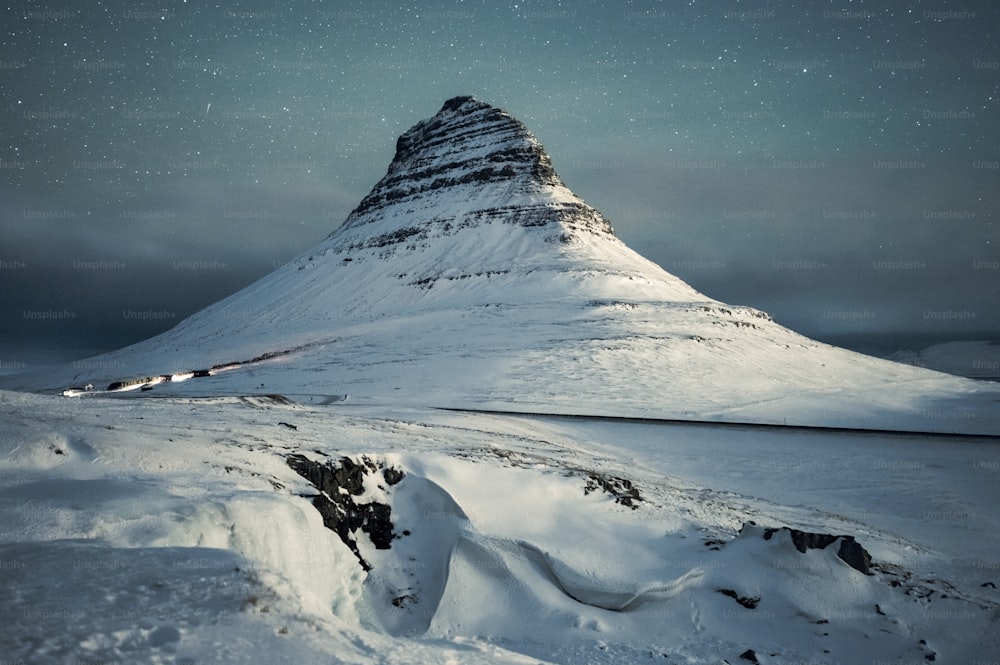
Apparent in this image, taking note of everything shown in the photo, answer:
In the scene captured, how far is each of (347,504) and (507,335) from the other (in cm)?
3843

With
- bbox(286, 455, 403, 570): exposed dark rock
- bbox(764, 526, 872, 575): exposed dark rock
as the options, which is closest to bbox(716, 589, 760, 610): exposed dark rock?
bbox(764, 526, 872, 575): exposed dark rock

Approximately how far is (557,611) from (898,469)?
13264mm

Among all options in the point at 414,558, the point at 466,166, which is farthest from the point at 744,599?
the point at 466,166

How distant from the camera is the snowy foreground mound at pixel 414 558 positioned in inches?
131

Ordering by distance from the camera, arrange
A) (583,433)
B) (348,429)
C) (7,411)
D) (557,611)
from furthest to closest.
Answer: (583,433) → (348,429) → (7,411) → (557,611)

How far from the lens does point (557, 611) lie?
239 inches

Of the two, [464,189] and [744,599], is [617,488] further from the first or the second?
[464,189]

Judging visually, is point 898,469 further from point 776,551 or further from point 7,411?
point 7,411

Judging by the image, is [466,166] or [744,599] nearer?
[744,599]

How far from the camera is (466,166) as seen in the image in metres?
111

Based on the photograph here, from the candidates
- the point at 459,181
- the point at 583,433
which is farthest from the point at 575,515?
the point at 459,181

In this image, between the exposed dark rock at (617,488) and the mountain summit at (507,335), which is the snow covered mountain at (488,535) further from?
the mountain summit at (507,335)

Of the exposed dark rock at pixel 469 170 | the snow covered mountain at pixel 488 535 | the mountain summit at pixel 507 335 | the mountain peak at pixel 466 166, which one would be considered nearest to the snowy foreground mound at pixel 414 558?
the snow covered mountain at pixel 488 535

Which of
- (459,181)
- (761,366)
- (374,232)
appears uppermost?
(459,181)
